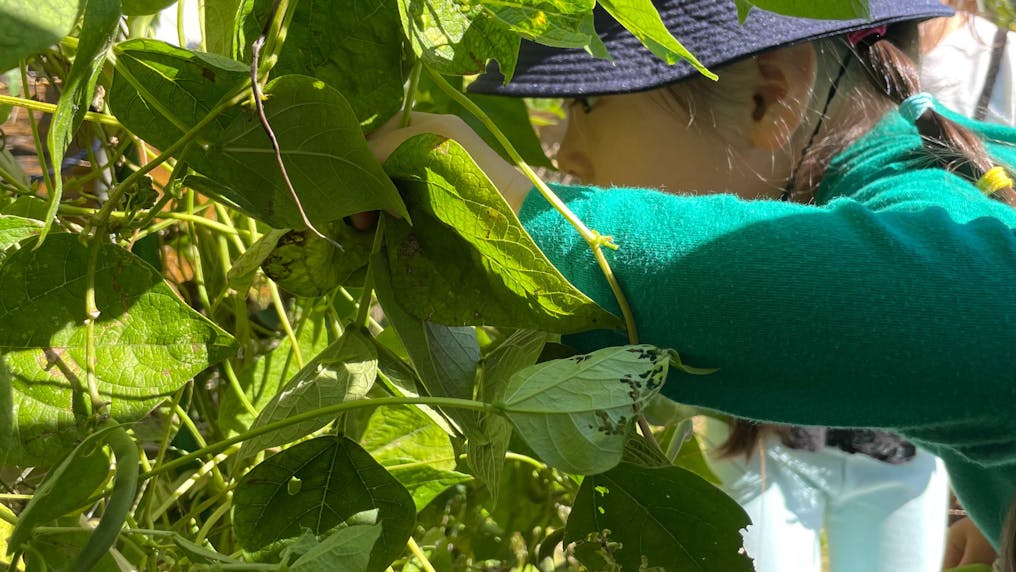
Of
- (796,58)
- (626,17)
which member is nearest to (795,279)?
(626,17)

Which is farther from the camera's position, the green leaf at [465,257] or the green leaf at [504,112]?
the green leaf at [504,112]

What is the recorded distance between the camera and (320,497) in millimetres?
424

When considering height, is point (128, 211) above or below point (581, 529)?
above

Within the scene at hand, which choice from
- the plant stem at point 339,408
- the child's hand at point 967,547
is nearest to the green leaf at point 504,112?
the plant stem at point 339,408

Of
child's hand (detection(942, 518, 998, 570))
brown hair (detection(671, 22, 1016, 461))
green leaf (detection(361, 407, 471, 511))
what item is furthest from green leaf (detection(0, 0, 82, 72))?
child's hand (detection(942, 518, 998, 570))

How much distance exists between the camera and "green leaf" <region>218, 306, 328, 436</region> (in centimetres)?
58

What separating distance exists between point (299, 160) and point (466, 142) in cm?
12

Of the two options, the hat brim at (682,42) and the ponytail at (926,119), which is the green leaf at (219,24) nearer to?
the hat brim at (682,42)

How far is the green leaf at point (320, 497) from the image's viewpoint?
1.36ft

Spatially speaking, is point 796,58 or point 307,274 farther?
point 796,58

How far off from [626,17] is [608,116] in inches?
18.3

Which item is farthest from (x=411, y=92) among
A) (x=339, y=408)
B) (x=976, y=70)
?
(x=976, y=70)

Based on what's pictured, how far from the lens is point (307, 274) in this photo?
43cm

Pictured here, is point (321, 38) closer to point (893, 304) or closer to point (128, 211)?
point (128, 211)
